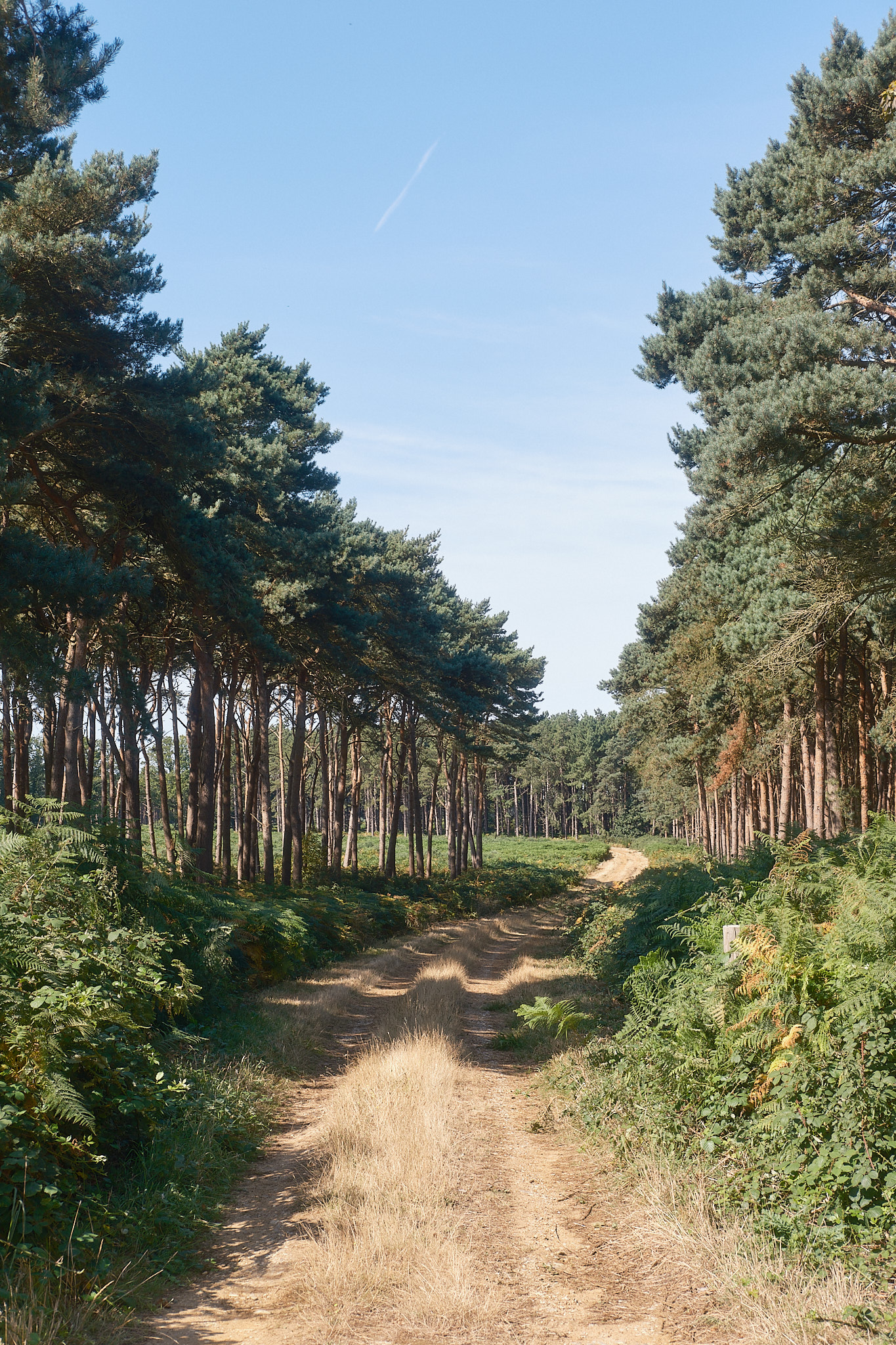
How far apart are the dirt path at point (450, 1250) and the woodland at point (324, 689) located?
1.37 ft

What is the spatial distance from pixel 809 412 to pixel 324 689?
21.5 meters

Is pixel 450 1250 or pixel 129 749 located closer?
pixel 450 1250

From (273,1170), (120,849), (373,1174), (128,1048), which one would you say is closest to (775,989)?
(373,1174)

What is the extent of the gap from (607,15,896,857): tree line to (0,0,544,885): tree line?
898 cm

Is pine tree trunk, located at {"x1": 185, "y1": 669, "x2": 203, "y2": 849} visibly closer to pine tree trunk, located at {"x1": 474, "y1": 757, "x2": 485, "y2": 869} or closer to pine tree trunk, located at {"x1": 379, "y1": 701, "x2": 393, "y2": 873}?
pine tree trunk, located at {"x1": 379, "y1": 701, "x2": 393, "y2": 873}

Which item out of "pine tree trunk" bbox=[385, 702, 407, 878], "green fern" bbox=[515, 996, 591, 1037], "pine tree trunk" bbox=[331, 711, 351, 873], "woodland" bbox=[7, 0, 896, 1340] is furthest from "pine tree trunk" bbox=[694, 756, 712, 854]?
"green fern" bbox=[515, 996, 591, 1037]

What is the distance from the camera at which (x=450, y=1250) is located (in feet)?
17.5

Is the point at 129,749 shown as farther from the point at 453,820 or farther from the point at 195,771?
the point at 453,820

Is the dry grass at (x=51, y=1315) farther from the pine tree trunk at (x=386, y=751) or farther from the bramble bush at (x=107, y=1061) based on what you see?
the pine tree trunk at (x=386, y=751)

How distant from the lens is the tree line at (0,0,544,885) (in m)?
13.0

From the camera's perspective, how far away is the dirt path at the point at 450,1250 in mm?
4629

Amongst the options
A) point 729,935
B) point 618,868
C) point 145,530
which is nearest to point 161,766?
point 145,530

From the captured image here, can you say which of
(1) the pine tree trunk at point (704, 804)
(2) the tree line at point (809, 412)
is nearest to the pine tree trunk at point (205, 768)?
(2) the tree line at point (809, 412)

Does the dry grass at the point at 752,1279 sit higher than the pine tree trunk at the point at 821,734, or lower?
lower
